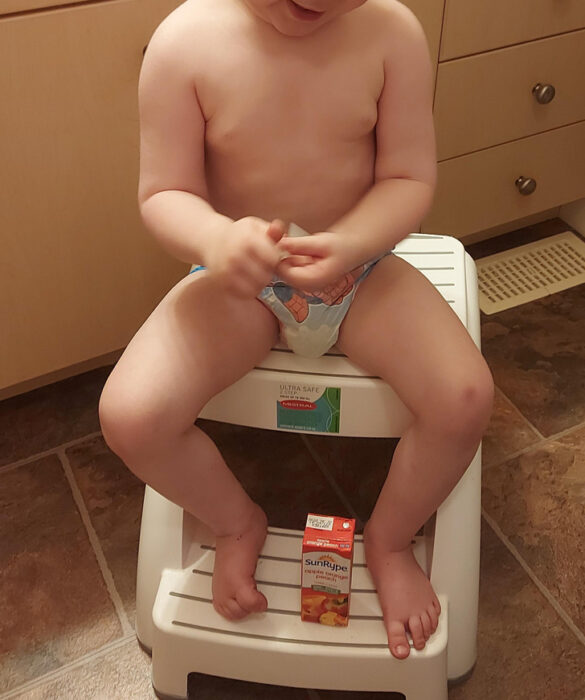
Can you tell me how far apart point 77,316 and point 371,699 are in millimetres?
608

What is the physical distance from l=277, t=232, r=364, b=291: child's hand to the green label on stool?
148 millimetres

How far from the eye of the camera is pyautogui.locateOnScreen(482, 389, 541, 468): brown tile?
1.14m

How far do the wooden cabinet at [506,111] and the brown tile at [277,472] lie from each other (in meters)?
0.44

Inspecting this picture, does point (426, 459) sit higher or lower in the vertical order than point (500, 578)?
higher

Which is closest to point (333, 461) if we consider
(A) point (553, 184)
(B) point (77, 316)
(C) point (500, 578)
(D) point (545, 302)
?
(C) point (500, 578)

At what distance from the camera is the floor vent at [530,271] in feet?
4.58

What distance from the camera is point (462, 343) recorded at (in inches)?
30.7

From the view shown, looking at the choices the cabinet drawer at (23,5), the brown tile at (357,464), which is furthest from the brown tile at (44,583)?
the cabinet drawer at (23,5)

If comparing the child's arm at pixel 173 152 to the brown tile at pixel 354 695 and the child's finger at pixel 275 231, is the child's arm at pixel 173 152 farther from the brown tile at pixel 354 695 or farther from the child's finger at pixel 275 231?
the brown tile at pixel 354 695

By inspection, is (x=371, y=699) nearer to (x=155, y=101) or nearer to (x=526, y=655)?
(x=526, y=655)

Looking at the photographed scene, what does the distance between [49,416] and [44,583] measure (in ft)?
0.94

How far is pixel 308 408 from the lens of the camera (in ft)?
2.76

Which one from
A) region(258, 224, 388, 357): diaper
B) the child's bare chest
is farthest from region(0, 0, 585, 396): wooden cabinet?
region(258, 224, 388, 357): diaper

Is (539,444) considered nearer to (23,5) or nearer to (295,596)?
(295,596)
